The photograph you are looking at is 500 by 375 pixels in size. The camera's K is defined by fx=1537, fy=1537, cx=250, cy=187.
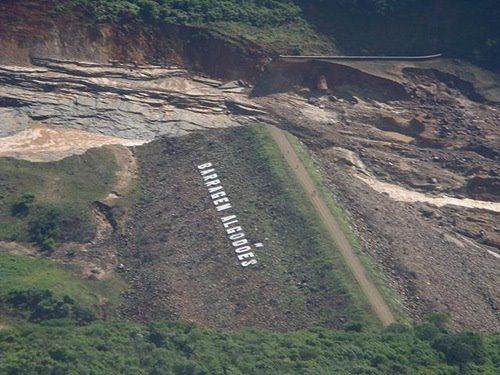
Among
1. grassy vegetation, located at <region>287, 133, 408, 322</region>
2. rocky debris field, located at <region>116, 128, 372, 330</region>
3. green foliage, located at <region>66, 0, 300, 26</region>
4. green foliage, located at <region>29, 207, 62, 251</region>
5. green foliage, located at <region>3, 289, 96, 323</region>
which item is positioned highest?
green foliage, located at <region>66, 0, 300, 26</region>

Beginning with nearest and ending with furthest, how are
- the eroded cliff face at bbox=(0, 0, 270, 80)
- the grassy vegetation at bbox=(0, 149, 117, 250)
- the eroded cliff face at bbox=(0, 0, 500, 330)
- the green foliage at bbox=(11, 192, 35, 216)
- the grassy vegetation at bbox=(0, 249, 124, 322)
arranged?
the grassy vegetation at bbox=(0, 249, 124, 322) < the grassy vegetation at bbox=(0, 149, 117, 250) < the green foliage at bbox=(11, 192, 35, 216) < the eroded cliff face at bbox=(0, 0, 500, 330) < the eroded cliff face at bbox=(0, 0, 270, 80)

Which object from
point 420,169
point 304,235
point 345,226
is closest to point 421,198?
point 420,169

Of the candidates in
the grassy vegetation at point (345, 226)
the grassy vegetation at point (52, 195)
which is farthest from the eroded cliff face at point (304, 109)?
the grassy vegetation at point (52, 195)

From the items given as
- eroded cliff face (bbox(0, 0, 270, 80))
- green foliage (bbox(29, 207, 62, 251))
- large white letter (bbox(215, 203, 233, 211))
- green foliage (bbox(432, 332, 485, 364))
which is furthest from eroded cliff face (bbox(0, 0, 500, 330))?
green foliage (bbox(432, 332, 485, 364))

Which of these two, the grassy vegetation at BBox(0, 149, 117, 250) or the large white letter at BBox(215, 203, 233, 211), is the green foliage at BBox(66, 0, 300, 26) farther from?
the large white letter at BBox(215, 203, 233, 211)

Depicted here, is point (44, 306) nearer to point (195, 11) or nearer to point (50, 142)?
point (50, 142)

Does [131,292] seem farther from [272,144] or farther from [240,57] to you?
[240,57]

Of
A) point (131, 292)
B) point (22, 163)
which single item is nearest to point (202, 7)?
point (22, 163)
